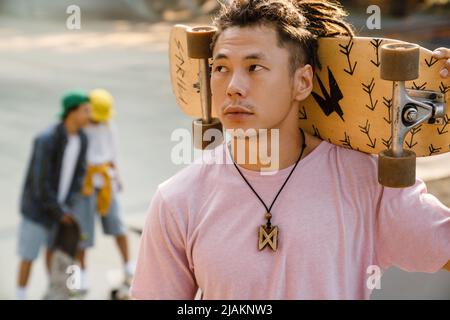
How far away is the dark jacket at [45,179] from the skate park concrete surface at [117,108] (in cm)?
58

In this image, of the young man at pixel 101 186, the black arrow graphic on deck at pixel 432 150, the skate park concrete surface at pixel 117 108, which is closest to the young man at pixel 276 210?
the black arrow graphic on deck at pixel 432 150

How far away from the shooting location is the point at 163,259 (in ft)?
6.96

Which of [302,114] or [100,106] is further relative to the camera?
[100,106]

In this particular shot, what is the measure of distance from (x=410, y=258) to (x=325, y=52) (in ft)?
1.99

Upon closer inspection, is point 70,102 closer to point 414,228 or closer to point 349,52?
point 349,52

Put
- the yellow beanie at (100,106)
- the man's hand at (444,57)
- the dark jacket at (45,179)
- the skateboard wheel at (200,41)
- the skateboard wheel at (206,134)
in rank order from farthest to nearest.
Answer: the yellow beanie at (100,106) → the dark jacket at (45,179) → the skateboard wheel at (206,134) → the skateboard wheel at (200,41) → the man's hand at (444,57)

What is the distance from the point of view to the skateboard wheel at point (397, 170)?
6.26 feet

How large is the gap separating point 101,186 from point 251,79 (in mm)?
3668

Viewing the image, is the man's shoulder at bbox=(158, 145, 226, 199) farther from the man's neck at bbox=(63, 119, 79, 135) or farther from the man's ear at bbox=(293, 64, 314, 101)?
the man's neck at bbox=(63, 119, 79, 135)

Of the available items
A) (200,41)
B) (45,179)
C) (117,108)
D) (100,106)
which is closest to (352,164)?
(200,41)

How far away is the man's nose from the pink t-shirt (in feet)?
0.79

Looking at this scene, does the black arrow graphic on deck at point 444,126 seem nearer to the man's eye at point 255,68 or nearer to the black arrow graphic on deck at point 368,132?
the black arrow graphic on deck at point 368,132

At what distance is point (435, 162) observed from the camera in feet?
24.7

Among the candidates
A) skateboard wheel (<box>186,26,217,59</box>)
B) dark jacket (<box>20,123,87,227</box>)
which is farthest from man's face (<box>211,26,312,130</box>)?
dark jacket (<box>20,123,87,227</box>)
